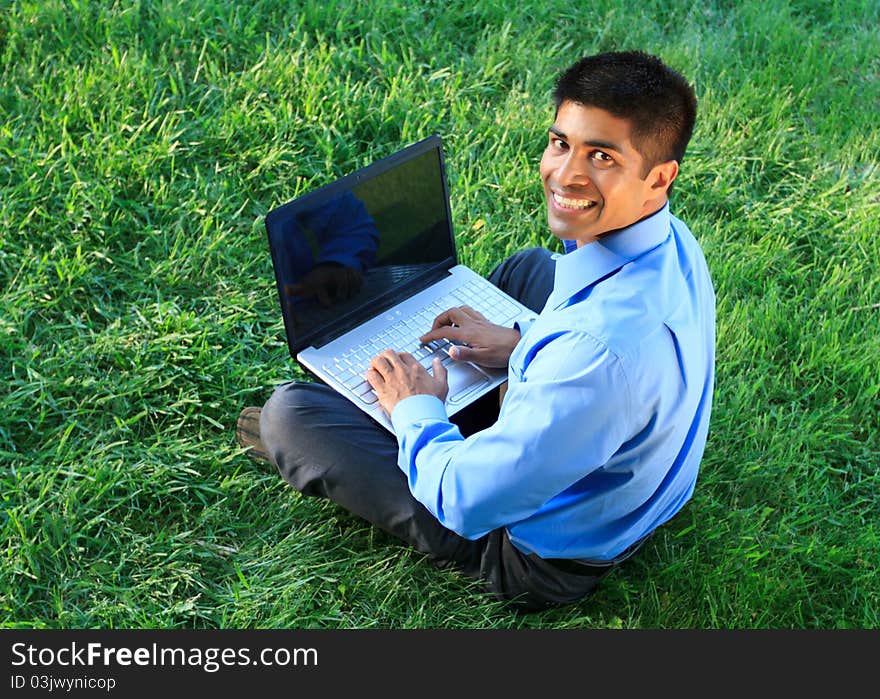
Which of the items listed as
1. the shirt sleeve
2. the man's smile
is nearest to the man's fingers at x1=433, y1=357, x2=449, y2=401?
the shirt sleeve

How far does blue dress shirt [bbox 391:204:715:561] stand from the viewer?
7.55 ft

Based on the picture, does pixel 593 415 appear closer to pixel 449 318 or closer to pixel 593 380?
pixel 593 380

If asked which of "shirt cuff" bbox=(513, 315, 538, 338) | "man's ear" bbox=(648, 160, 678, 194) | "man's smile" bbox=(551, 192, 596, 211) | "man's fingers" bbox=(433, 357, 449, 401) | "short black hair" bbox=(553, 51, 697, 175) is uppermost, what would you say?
"short black hair" bbox=(553, 51, 697, 175)

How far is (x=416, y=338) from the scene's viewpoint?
323 centimetres

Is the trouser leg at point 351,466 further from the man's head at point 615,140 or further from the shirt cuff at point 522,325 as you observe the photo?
the man's head at point 615,140

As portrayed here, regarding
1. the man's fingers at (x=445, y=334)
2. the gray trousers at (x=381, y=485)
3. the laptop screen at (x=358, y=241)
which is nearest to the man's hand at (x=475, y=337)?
the man's fingers at (x=445, y=334)

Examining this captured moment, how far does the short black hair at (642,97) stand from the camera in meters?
2.41

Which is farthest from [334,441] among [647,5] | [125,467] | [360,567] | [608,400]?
[647,5]

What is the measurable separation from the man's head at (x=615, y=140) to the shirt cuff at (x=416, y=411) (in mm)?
548

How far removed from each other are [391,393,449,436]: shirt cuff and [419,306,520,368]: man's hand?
0.31m

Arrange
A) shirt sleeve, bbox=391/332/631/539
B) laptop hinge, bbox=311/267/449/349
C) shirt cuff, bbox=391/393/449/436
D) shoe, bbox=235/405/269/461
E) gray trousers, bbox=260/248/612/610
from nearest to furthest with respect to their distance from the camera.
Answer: shirt sleeve, bbox=391/332/631/539, shirt cuff, bbox=391/393/449/436, gray trousers, bbox=260/248/612/610, laptop hinge, bbox=311/267/449/349, shoe, bbox=235/405/269/461

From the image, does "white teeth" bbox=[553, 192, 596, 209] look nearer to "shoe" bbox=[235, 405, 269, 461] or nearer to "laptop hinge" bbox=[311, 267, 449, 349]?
"laptop hinge" bbox=[311, 267, 449, 349]

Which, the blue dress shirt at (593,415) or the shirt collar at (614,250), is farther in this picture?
the shirt collar at (614,250)

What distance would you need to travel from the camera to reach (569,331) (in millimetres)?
2346
